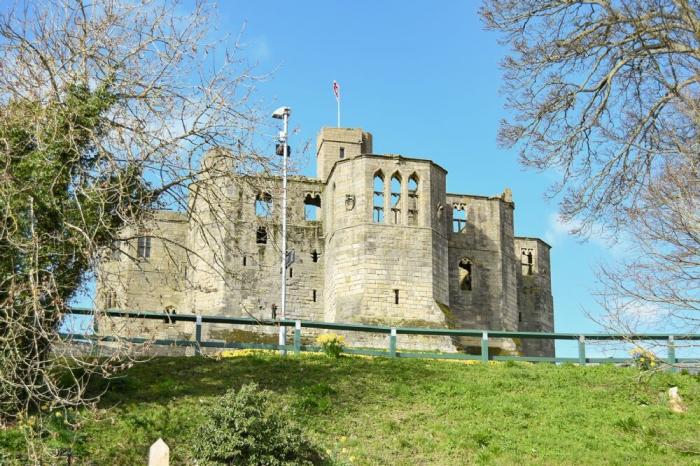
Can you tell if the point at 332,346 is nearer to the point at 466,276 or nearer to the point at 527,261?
the point at 466,276

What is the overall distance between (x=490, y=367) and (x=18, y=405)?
10.4 metres

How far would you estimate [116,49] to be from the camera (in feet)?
58.1

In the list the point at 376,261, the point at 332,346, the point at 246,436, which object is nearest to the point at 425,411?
the point at 332,346

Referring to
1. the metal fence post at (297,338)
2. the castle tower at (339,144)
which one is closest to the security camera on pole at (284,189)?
the metal fence post at (297,338)

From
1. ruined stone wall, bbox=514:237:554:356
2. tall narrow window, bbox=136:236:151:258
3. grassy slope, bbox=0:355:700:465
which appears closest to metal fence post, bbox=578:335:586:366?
grassy slope, bbox=0:355:700:465

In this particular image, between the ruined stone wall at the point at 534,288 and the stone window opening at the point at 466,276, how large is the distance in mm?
5718

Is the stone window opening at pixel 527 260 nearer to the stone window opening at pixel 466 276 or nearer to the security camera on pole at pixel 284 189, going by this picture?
the stone window opening at pixel 466 276

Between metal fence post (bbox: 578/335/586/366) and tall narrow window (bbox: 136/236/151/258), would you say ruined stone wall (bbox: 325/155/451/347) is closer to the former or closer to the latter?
tall narrow window (bbox: 136/236/151/258)

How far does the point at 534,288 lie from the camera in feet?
194

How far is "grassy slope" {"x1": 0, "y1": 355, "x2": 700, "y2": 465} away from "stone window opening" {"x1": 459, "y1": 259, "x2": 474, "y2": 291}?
2974 cm

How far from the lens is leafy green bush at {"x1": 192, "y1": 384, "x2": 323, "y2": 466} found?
14.9m

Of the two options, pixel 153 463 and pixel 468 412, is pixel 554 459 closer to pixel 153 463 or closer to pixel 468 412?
pixel 468 412

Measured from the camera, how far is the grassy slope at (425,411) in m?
16.8

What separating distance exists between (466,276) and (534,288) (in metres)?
7.11
